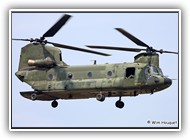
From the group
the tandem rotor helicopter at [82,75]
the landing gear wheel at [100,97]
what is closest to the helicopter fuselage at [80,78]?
the tandem rotor helicopter at [82,75]

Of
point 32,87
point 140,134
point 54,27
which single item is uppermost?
point 54,27

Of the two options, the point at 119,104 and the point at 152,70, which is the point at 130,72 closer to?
the point at 152,70

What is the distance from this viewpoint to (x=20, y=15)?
16.7 m

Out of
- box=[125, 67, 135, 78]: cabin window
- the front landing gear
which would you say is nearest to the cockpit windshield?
box=[125, 67, 135, 78]: cabin window

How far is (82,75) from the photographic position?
1791 cm

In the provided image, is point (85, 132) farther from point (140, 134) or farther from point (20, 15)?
point (20, 15)

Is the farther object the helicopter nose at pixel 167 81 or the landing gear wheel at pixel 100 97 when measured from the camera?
the landing gear wheel at pixel 100 97

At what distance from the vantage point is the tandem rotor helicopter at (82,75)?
1727 centimetres

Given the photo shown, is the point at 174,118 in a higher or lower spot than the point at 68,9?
lower

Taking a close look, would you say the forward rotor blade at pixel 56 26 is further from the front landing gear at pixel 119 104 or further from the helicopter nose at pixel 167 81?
the helicopter nose at pixel 167 81

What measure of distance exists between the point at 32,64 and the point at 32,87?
539 millimetres

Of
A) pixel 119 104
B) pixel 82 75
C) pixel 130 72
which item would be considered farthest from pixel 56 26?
pixel 119 104
